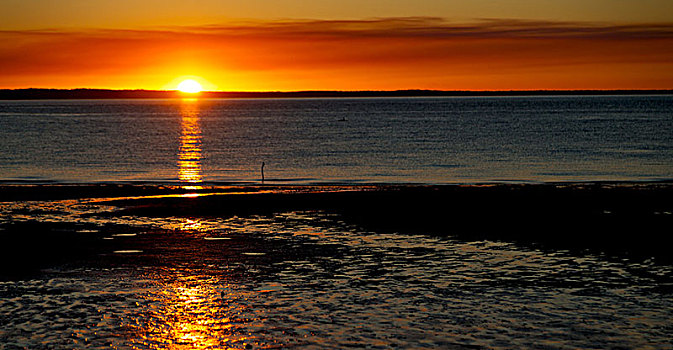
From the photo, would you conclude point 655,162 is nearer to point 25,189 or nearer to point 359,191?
point 359,191

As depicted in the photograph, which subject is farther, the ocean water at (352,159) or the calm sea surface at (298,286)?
the ocean water at (352,159)

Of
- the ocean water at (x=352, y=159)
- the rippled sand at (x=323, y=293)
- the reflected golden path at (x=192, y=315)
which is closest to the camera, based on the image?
the reflected golden path at (x=192, y=315)

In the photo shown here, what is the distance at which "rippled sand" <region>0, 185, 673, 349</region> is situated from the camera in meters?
15.6

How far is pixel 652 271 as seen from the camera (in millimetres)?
21672

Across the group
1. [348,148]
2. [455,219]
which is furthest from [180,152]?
[455,219]

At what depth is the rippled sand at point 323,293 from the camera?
15625 millimetres

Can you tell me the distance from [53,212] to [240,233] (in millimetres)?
10616

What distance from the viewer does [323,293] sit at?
63.3 feet

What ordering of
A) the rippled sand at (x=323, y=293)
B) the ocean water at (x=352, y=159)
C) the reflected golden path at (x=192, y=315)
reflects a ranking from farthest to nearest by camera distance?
the ocean water at (x=352, y=159)
the rippled sand at (x=323, y=293)
the reflected golden path at (x=192, y=315)

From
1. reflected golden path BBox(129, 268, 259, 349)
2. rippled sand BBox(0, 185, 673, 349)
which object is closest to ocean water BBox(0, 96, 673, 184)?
rippled sand BBox(0, 185, 673, 349)

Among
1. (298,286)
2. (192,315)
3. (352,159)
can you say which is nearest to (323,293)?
(298,286)

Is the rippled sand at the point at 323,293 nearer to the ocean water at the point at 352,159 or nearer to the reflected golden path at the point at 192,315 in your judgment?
the reflected golden path at the point at 192,315

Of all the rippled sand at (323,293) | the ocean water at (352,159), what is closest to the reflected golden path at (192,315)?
the rippled sand at (323,293)

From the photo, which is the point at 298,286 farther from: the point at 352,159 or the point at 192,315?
the point at 352,159
